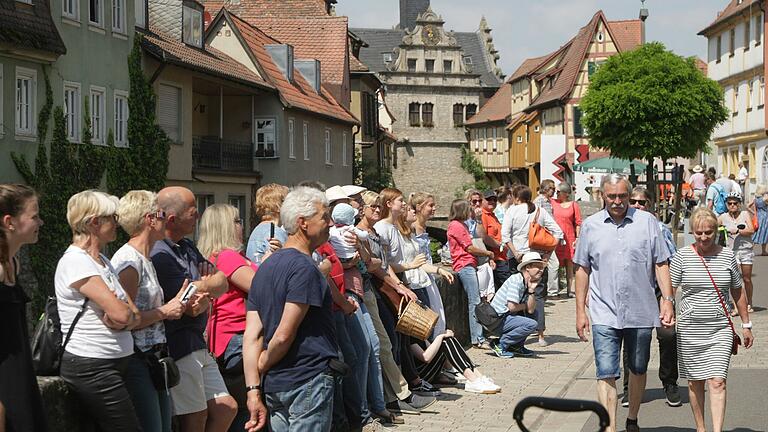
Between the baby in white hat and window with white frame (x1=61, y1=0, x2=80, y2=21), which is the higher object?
window with white frame (x1=61, y1=0, x2=80, y2=21)

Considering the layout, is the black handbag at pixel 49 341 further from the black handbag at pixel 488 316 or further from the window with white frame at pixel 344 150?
the window with white frame at pixel 344 150

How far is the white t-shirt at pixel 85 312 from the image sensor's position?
232 inches

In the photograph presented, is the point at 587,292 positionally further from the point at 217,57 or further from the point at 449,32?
the point at 449,32

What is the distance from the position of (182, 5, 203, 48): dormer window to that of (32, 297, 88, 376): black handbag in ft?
Result: 110

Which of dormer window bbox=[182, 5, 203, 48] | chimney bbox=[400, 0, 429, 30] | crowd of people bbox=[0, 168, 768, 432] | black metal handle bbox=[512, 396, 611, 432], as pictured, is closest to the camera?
black metal handle bbox=[512, 396, 611, 432]

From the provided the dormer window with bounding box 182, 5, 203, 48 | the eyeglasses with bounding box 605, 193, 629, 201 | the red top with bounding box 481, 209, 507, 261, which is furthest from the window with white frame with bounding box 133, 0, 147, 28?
the eyeglasses with bounding box 605, 193, 629, 201

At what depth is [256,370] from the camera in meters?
6.29

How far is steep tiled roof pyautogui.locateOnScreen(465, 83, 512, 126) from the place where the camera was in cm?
9989

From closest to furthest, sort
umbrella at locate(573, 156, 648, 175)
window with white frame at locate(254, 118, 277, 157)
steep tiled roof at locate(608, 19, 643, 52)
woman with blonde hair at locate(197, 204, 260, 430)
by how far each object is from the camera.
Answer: woman with blonde hair at locate(197, 204, 260, 430), umbrella at locate(573, 156, 648, 175), window with white frame at locate(254, 118, 277, 157), steep tiled roof at locate(608, 19, 643, 52)

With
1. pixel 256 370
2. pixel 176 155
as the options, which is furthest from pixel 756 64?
pixel 256 370

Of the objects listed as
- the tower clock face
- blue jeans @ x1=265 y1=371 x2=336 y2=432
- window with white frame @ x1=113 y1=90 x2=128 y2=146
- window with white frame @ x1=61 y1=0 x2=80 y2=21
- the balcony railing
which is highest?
the tower clock face

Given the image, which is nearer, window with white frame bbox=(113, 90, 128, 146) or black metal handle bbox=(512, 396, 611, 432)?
black metal handle bbox=(512, 396, 611, 432)

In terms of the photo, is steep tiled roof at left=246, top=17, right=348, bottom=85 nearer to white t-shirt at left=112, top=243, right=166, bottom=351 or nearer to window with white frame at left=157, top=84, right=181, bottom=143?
window with white frame at left=157, top=84, right=181, bottom=143

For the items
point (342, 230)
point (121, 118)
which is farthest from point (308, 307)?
point (121, 118)
